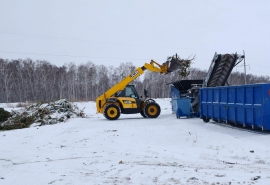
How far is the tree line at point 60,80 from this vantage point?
62.0 m

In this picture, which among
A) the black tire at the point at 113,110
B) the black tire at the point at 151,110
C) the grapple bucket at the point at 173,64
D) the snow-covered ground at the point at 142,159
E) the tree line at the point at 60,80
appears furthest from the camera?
the tree line at the point at 60,80

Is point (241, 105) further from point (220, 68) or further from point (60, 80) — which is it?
point (60, 80)

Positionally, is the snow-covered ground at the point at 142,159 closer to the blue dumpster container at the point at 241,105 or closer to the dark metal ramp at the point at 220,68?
the blue dumpster container at the point at 241,105

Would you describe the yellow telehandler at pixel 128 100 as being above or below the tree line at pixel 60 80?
below

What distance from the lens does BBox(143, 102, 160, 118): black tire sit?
1809 centimetres

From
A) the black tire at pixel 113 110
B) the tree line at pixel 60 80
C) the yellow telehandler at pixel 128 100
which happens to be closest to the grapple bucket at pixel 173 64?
the yellow telehandler at pixel 128 100

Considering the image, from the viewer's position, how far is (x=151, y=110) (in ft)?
59.6

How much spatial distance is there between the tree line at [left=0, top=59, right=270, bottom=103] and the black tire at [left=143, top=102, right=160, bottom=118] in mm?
42855

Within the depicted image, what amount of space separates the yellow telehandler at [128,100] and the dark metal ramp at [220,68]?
7.76 feet

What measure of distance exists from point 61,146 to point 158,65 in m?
10.9

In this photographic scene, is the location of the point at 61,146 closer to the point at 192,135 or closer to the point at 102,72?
the point at 192,135

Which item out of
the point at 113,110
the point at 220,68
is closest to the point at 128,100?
the point at 113,110

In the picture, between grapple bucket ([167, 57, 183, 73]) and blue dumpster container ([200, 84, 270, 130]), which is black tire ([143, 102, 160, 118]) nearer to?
grapple bucket ([167, 57, 183, 73])

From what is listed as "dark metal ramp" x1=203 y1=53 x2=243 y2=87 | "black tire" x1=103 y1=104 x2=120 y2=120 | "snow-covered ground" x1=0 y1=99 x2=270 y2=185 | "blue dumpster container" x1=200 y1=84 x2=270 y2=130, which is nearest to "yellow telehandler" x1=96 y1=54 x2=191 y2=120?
"black tire" x1=103 y1=104 x2=120 y2=120
